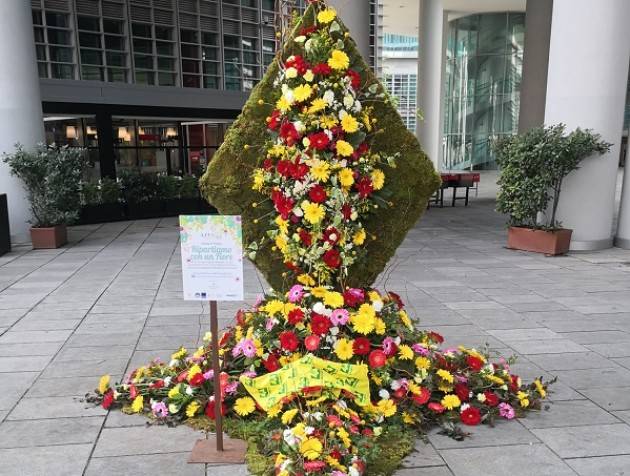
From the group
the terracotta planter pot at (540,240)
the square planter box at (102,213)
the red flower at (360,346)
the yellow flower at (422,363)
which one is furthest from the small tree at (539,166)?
the square planter box at (102,213)

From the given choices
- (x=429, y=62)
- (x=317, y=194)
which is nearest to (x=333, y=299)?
(x=317, y=194)

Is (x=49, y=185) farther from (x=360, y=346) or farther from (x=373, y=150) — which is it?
(x=360, y=346)

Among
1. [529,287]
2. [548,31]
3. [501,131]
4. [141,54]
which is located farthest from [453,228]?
[501,131]

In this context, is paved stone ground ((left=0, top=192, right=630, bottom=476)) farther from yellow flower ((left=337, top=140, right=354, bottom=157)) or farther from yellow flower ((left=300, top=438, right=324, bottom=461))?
yellow flower ((left=337, top=140, right=354, bottom=157))

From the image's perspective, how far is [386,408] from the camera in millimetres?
3576

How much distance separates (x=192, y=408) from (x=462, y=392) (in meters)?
1.89

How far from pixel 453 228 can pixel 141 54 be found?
45.9 ft

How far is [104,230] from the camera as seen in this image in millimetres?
13156

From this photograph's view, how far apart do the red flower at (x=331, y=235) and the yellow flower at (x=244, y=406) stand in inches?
47.4

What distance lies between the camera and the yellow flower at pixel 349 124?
347cm

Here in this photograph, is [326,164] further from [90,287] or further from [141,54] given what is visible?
[141,54]

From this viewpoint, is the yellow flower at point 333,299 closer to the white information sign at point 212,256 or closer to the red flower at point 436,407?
the white information sign at point 212,256

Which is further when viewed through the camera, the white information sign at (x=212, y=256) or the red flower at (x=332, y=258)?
the red flower at (x=332, y=258)

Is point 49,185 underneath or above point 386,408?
above
